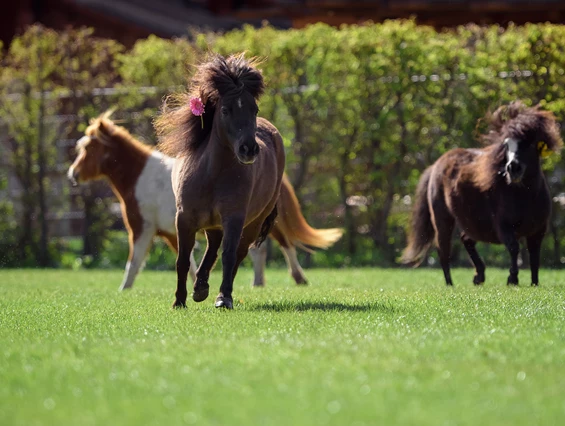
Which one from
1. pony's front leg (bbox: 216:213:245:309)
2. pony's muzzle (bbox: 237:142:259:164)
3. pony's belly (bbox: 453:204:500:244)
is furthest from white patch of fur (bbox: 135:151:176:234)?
pony's muzzle (bbox: 237:142:259:164)

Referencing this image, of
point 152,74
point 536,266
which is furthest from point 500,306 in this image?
point 152,74

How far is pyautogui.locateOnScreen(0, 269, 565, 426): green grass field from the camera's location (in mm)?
4191

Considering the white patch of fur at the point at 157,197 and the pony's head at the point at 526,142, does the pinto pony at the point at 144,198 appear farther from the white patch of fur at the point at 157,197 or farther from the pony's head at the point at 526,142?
the pony's head at the point at 526,142

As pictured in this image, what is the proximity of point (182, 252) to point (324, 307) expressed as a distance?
1278 mm

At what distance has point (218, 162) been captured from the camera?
861cm

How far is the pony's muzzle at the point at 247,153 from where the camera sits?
26.8 feet

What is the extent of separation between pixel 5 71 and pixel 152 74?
2.76 m

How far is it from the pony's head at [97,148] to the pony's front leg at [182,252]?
→ 4.43m

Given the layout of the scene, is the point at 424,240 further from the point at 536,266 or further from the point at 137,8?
the point at 137,8

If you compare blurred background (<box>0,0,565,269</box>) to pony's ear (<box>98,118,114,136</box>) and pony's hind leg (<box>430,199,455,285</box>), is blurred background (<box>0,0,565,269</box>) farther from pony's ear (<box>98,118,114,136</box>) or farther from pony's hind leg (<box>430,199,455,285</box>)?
pony's hind leg (<box>430,199,455,285</box>)

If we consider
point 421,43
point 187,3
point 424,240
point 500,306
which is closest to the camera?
point 500,306

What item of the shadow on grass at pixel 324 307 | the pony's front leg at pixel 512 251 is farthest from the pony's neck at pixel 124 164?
the pony's front leg at pixel 512 251

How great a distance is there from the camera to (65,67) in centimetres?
1803

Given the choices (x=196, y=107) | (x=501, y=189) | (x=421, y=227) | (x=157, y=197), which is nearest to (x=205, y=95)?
(x=196, y=107)
